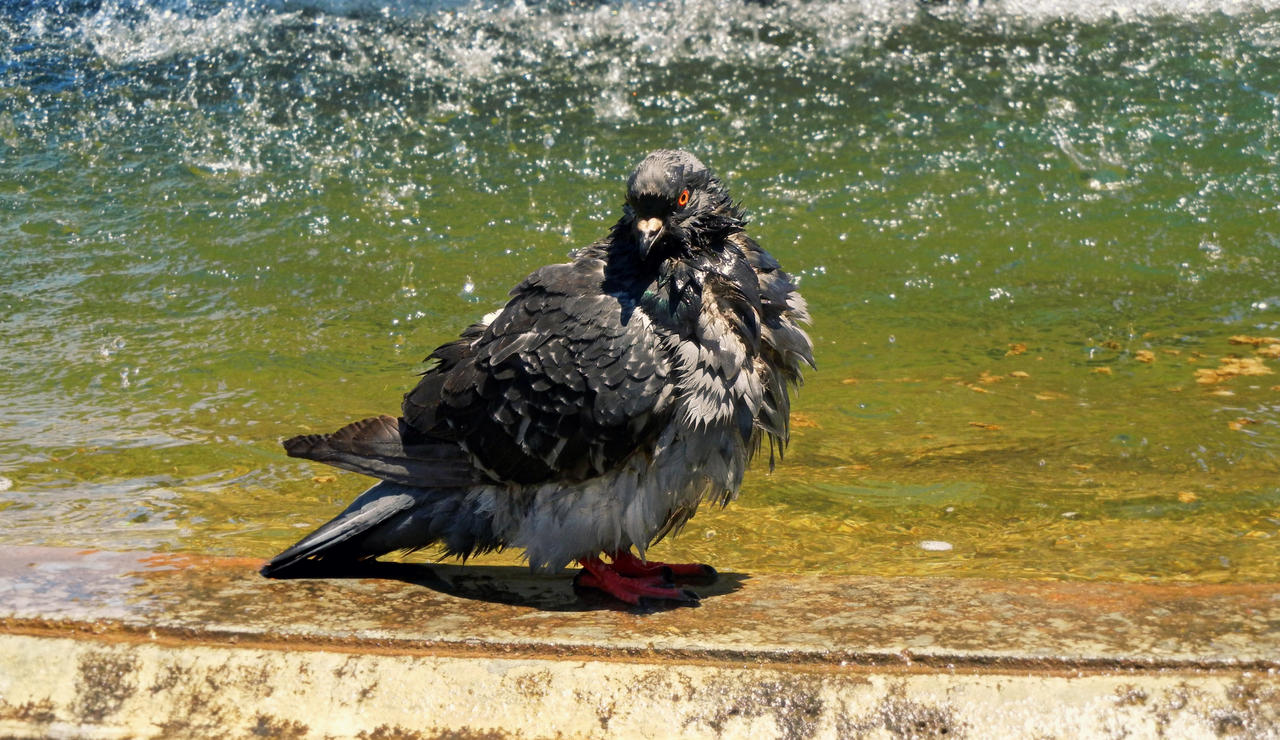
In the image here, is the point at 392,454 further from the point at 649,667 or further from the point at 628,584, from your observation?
the point at 649,667

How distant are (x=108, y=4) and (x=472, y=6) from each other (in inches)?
149

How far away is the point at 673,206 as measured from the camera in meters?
Answer: 4.10

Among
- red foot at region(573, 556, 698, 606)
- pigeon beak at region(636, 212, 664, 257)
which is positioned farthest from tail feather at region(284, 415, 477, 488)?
pigeon beak at region(636, 212, 664, 257)

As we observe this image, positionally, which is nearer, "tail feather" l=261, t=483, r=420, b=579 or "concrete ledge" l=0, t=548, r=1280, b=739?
"concrete ledge" l=0, t=548, r=1280, b=739

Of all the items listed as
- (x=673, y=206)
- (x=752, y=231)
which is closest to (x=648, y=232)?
(x=673, y=206)

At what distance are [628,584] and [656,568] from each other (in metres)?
0.26

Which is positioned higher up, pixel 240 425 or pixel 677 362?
pixel 677 362

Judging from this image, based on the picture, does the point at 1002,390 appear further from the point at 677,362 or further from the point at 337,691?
the point at 337,691

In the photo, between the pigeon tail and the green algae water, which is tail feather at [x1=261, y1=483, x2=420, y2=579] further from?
the green algae water

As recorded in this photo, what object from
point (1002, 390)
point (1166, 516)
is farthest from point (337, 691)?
point (1002, 390)

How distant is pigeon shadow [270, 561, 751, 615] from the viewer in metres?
3.87

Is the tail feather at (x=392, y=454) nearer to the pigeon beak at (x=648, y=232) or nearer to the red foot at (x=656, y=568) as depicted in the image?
the red foot at (x=656, y=568)

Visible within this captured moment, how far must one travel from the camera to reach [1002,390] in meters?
6.54

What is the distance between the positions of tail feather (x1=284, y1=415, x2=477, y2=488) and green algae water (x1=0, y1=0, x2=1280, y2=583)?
0.59 meters
